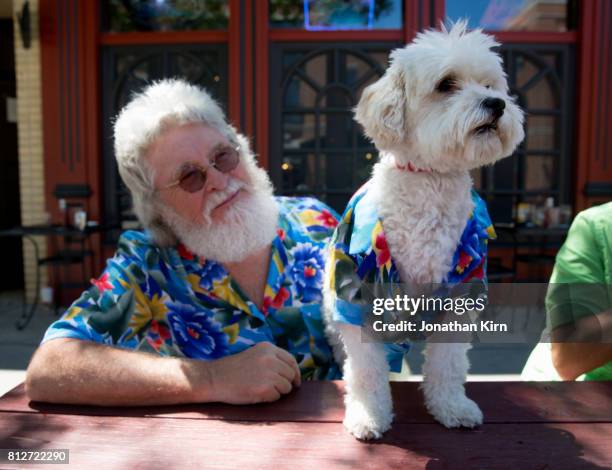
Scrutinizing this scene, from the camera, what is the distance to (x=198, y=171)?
6.09ft

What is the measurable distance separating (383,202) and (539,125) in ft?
19.0

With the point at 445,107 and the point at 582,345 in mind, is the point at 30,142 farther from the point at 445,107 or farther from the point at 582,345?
the point at 582,345

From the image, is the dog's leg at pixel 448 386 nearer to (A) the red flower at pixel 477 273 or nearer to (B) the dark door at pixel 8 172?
(A) the red flower at pixel 477 273

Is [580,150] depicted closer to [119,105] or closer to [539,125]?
[539,125]

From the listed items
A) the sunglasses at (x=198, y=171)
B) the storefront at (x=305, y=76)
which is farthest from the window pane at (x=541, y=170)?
the sunglasses at (x=198, y=171)

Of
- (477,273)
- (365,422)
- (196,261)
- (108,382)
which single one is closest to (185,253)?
(196,261)

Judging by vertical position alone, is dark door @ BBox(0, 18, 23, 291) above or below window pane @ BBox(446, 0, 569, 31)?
below

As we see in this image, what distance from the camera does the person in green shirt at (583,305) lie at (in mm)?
1753

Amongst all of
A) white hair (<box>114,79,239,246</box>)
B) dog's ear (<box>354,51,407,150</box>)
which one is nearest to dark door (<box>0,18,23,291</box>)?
white hair (<box>114,79,239,246</box>)

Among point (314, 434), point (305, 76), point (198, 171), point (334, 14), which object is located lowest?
point (314, 434)

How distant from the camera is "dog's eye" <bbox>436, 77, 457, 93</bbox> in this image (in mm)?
1432

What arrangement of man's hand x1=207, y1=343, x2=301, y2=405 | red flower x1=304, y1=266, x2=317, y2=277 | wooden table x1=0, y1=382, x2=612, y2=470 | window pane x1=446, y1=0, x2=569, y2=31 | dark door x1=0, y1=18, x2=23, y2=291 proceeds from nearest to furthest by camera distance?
wooden table x1=0, y1=382, x2=612, y2=470, man's hand x1=207, y1=343, x2=301, y2=405, red flower x1=304, y1=266, x2=317, y2=277, window pane x1=446, y1=0, x2=569, y2=31, dark door x1=0, y1=18, x2=23, y2=291

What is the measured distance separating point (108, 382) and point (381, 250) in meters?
0.85

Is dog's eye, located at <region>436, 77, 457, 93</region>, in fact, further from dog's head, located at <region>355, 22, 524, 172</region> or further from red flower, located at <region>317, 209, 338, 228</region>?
red flower, located at <region>317, 209, 338, 228</region>
